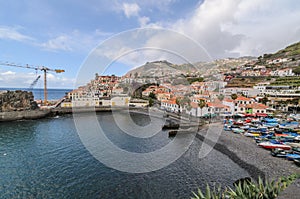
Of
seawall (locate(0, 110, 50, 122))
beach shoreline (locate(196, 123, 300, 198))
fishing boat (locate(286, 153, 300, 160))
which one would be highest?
seawall (locate(0, 110, 50, 122))

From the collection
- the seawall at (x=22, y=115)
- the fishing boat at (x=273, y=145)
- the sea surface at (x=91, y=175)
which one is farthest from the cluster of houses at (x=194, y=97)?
the sea surface at (x=91, y=175)

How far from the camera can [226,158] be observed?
Result: 357 inches

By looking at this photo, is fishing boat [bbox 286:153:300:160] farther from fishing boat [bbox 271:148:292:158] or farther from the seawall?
the seawall

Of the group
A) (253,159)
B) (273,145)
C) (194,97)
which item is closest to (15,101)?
(194,97)

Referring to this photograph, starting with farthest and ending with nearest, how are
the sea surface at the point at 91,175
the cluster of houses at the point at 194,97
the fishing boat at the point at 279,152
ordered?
the cluster of houses at the point at 194,97 → the fishing boat at the point at 279,152 → the sea surface at the point at 91,175

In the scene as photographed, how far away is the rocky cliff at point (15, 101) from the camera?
21547 millimetres

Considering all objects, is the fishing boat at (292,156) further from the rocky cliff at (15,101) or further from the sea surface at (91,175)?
the rocky cliff at (15,101)

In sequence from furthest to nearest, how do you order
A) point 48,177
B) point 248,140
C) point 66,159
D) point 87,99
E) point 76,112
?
point 87,99 → point 76,112 → point 248,140 → point 66,159 → point 48,177

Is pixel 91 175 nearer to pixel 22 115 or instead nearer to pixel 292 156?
pixel 292 156

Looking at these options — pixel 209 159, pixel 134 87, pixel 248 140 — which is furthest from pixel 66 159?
pixel 134 87

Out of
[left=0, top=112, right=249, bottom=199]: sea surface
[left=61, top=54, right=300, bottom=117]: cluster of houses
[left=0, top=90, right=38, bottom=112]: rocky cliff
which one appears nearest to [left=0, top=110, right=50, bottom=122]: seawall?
[left=0, top=90, right=38, bottom=112]: rocky cliff

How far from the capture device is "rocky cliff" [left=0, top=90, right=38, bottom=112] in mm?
21547

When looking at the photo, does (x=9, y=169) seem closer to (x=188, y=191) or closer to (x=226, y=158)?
(x=188, y=191)

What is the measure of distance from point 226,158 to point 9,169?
11.7 metres
